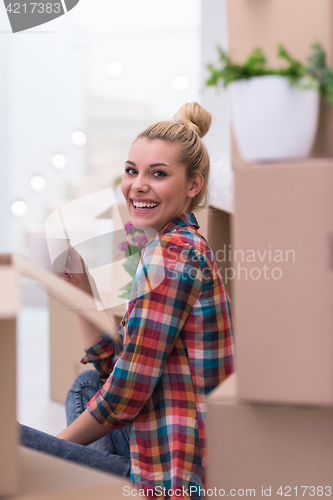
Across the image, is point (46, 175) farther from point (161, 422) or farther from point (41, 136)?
point (161, 422)

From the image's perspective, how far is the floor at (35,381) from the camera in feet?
5.66

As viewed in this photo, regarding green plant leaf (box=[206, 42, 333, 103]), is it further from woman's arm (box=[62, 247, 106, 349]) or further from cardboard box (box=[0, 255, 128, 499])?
woman's arm (box=[62, 247, 106, 349])

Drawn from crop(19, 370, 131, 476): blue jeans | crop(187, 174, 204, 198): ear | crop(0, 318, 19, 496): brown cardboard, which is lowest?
crop(19, 370, 131, 476): blue jeans

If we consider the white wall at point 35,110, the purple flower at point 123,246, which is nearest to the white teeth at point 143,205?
the purple flower at point 123,246

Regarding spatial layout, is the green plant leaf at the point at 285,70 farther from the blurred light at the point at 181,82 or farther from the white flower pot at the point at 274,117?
the blurred light at the point at 181,82

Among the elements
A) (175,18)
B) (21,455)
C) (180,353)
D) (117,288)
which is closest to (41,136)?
(175,18)

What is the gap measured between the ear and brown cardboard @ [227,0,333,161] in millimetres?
365

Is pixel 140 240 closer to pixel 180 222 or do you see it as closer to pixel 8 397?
pixel 180 222

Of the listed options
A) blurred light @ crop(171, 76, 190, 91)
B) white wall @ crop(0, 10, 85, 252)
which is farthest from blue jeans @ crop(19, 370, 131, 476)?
white wall @ crop(0, 10, 85, 252)

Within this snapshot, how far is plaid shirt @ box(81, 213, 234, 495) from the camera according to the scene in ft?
2.49

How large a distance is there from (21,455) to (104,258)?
2.30ft

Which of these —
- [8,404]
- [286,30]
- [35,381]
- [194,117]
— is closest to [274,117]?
[286,30]

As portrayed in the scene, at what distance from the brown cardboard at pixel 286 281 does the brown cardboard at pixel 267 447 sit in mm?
Result: 47

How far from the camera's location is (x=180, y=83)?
2404 mm
